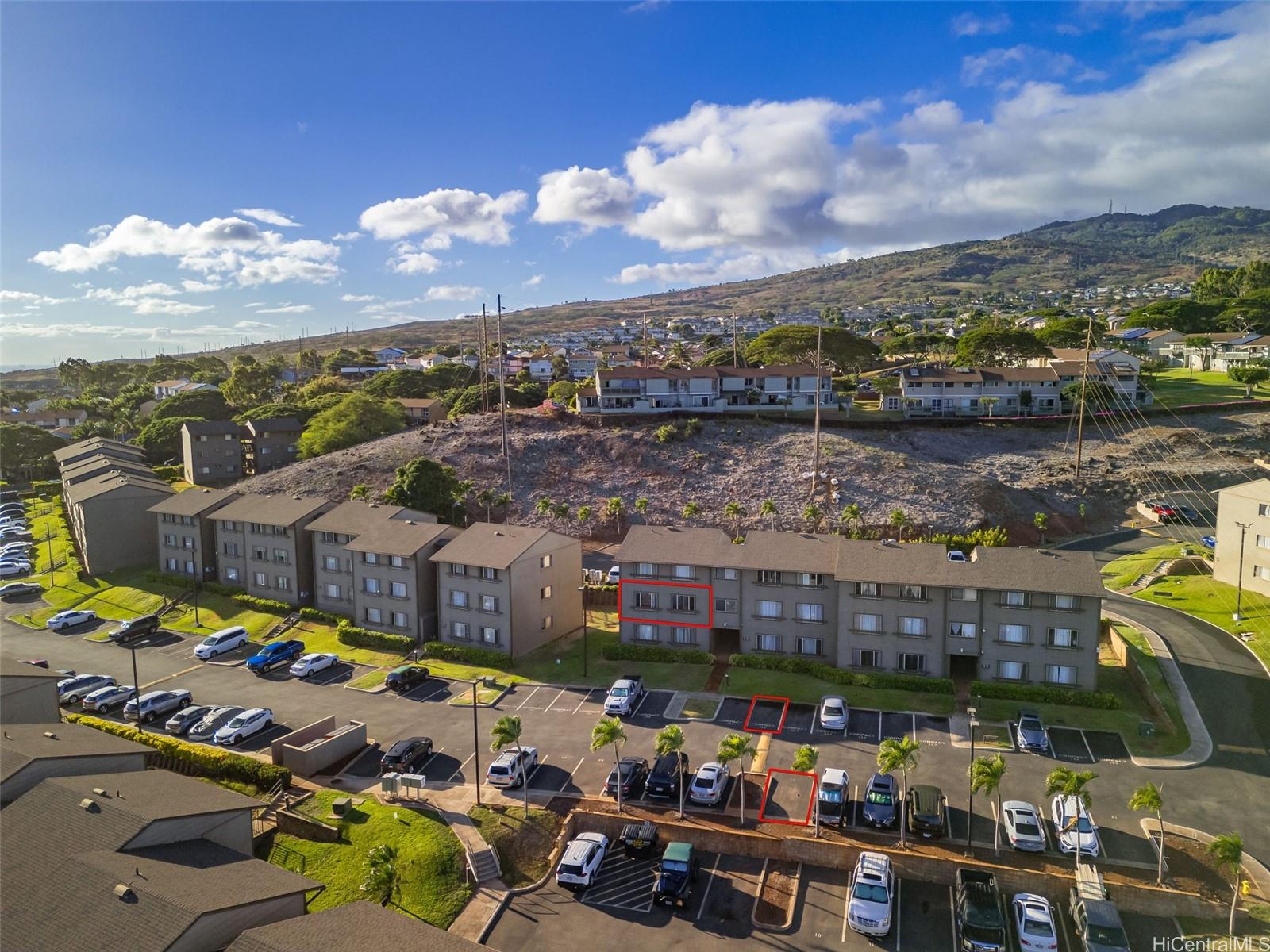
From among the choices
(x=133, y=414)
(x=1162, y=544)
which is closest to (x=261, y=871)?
(x=1162, y=544)

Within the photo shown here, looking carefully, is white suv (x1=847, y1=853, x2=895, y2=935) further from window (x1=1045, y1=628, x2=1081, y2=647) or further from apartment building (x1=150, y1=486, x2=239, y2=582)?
apartment building (x1=150, y1=486, x2=239, y2=582)

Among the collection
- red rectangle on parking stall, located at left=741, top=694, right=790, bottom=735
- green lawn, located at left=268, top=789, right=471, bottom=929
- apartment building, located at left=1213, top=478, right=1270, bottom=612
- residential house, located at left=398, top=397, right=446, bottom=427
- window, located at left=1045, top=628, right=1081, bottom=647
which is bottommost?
green lawn, located at left=268, top=789, right=471, bottom=929

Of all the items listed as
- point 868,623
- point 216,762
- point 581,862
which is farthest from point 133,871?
point 868,623

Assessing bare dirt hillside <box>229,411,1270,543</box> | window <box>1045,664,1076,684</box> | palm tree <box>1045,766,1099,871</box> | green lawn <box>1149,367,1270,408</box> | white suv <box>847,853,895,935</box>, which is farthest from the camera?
green lawn <box>1149,367,1270,408</box>

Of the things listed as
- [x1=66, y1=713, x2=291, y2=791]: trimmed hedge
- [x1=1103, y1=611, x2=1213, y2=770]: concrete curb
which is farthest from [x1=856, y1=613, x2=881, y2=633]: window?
[x1=66, y1=713, x2=291, y2=791]: trimmed hedge

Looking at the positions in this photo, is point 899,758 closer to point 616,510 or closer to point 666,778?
point 666,778
